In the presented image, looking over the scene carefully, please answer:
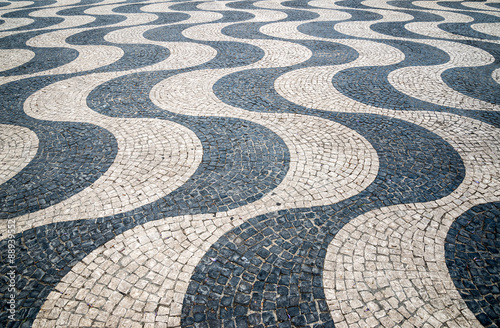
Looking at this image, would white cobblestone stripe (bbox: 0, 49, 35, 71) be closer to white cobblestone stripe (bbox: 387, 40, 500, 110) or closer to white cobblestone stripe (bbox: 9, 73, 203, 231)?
white cobblestone stripe (bbox: 9, 73, 203, 231)

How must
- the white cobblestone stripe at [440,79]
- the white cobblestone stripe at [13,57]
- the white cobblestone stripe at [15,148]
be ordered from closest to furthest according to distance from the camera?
the white cobblestone stripe at [15,148], the white cobblestone stripe at [440,79], the white cobblestone stripe at [13,57]

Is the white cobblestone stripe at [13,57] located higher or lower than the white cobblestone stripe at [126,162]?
lower

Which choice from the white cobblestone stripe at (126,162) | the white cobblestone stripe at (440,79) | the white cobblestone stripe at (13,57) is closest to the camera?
the white cobblestone stripe at (126,162)

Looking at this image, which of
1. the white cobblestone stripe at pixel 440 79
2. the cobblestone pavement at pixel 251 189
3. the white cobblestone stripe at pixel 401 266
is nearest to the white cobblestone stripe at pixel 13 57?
the cobblestone pavement at pixel 251 189

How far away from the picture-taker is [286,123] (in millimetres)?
7254

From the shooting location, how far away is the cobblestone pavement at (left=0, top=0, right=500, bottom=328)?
3725mm

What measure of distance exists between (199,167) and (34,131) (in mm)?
4021

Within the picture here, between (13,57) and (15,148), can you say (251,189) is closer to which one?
(15,148)

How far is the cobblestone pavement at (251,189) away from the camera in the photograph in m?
3.72

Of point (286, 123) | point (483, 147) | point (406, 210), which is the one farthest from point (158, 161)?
point (483, 147)

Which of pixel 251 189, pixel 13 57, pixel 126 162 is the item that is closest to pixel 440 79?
pixel 251 189

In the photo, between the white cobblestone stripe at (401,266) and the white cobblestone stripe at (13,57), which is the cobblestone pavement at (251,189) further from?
the white cobblestone stripe at (13,57)

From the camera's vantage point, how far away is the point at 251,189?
17.6 ft

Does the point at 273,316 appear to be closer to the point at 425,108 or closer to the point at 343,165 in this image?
the point at 343,165
